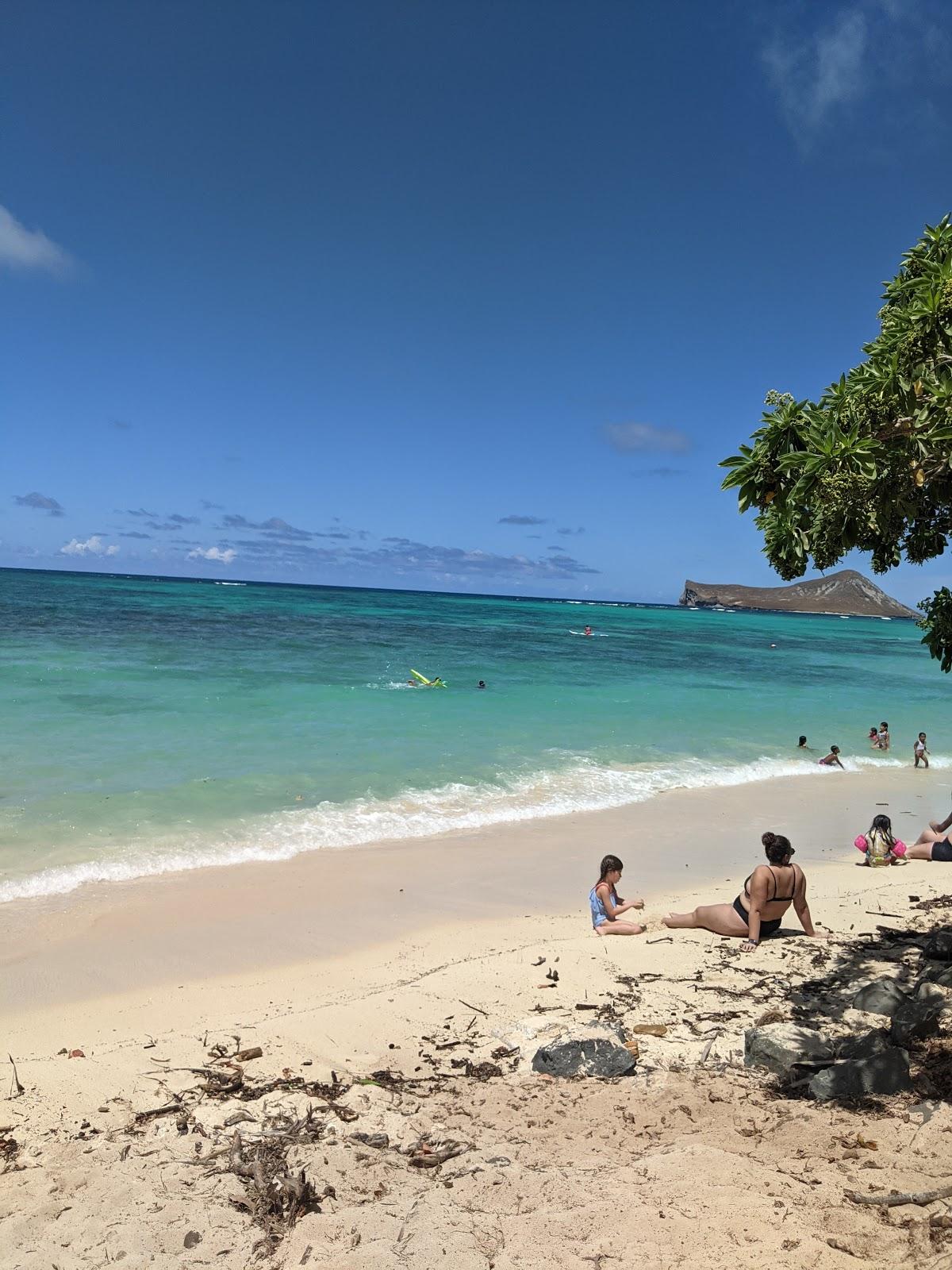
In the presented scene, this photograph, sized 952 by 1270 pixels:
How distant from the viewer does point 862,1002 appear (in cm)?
506

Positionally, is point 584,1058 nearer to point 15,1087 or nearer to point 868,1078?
point 868,1078

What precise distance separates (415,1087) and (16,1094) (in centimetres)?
231

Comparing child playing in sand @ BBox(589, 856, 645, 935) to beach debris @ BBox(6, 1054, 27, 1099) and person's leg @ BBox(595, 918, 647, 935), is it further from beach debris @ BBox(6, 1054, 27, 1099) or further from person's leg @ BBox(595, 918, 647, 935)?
beach debris @ BBox(6, 1054, 27, 1099)

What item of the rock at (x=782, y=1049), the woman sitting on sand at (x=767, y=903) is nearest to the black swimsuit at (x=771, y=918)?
the woman sitting on sand at (x=767, y=903)

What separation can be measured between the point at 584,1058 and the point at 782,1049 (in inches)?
45.9

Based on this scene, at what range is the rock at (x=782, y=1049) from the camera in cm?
434

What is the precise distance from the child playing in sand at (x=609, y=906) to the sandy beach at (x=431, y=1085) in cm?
26

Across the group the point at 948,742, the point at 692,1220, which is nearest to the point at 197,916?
the point at 692,1220

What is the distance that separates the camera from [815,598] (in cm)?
17062

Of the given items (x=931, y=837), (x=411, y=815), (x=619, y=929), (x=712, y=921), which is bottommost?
(x=411, y=815)

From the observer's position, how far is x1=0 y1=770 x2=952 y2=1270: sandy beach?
3061 millimetres

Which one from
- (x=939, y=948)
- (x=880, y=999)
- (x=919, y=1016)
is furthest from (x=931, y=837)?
(x=919, y=1016)

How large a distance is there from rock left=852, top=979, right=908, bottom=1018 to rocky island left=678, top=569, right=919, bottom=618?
A: 163477 mm

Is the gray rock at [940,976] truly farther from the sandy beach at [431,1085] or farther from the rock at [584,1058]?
the rock at [584,1058]
